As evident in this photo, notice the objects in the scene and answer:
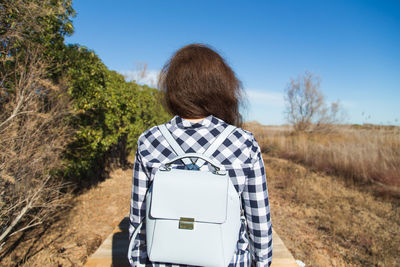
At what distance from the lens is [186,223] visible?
0.83 m

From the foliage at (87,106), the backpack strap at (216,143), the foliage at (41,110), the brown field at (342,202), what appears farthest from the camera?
the foliage at (87,106)

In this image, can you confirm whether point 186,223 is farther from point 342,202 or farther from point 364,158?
point 364,158

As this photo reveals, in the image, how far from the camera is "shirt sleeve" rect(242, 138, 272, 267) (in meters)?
1.00

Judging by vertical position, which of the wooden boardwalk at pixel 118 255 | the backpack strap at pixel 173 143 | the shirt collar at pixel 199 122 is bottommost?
the wooden boardwalk at pixel 118 255

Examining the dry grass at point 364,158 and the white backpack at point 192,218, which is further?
the dry grass at point 364,158

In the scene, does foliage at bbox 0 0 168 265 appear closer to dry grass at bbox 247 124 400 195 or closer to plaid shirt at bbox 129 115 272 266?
plaid shirt at bbox 129 115 272 266

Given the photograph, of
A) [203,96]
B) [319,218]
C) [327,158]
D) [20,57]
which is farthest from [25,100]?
[327,158]

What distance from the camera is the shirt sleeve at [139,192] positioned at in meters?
1.03

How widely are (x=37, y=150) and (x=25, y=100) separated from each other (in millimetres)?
657

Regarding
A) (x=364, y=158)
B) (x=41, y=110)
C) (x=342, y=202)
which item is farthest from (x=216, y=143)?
(x=364, y=158)

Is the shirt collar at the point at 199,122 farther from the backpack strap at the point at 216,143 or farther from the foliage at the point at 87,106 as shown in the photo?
the foliage at the point at 87,106

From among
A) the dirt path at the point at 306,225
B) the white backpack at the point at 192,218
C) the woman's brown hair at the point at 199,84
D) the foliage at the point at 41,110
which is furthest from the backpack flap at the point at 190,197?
the dirt path at the point at 306,225

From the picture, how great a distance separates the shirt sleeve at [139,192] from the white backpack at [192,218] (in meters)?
0.19

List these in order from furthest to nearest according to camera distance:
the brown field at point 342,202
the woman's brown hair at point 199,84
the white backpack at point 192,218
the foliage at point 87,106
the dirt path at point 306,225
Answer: the foliage at point 87,106 → the brown field at point 342,202 → the dirt path at point 306,225 → the woman's brown hair at point 199,84 → the white backpack at point 192,218
